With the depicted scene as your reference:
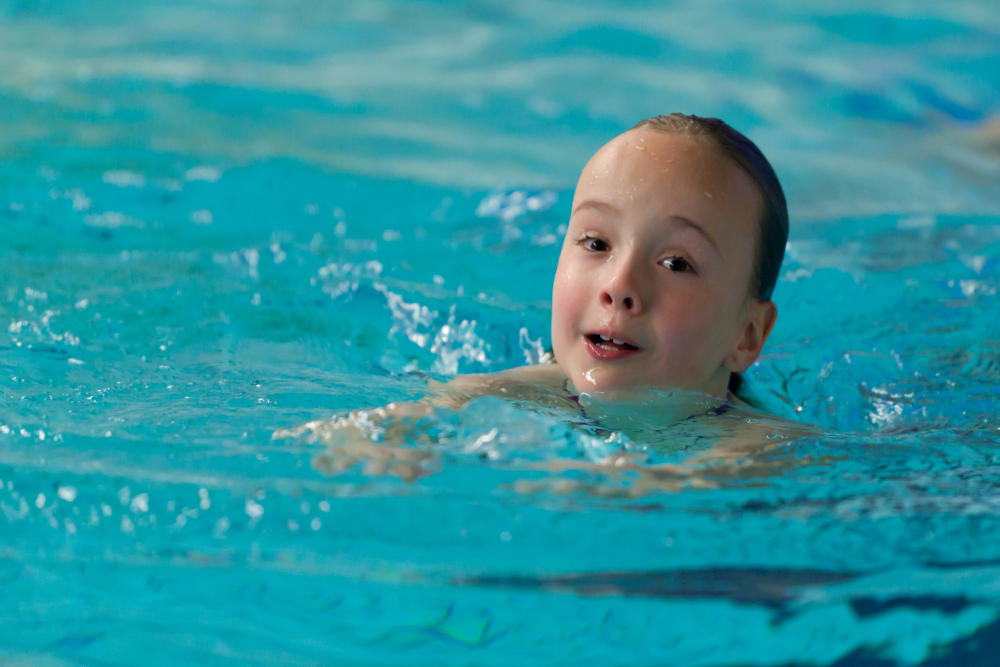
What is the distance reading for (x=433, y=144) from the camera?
6320 millimetres

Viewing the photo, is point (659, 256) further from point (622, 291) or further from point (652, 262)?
point (622, 291)

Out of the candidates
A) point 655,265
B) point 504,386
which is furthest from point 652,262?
point 504,386

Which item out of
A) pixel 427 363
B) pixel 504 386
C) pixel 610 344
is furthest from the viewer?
pixel 427 363

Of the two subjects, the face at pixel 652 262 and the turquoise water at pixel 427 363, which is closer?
the turquoise water at pixel 427 363

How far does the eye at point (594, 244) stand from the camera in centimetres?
258

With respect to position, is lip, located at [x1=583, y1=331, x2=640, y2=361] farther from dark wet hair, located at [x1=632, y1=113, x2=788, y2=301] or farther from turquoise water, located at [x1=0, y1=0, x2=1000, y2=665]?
dark wet hair, located at [x1=632, y1=113, x2=788, y2=301]

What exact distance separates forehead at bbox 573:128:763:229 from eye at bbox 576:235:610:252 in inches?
3.5

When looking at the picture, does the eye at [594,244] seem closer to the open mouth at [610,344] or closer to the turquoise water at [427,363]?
the open mouth at [610,344]

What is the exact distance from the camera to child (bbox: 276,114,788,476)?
2.51 meters

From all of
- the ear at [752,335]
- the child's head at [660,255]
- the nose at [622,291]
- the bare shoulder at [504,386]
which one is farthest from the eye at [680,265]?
the bare shoulder at [504,386]

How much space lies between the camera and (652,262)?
2523mm

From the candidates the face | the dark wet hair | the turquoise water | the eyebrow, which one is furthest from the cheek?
the dark wet hair

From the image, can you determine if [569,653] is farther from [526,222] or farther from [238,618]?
[526,222]

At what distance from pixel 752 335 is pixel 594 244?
49cm
